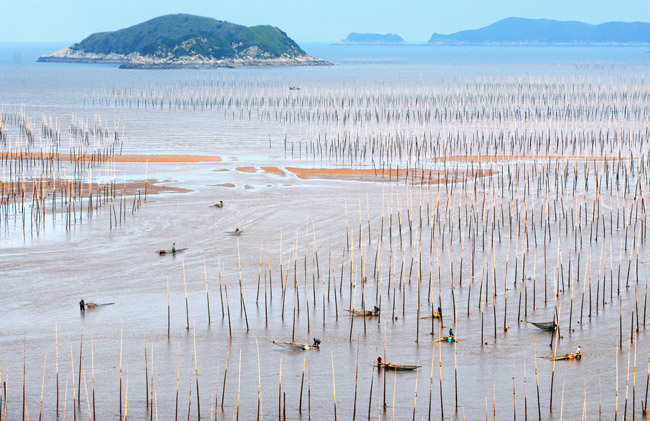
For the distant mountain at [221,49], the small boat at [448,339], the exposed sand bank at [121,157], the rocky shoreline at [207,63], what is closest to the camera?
the small boat at [448,339]

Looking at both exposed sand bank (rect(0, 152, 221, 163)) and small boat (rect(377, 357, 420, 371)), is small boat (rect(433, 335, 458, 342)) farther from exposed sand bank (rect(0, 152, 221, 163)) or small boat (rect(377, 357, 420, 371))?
exposed sand bank (rect(0, 152, 221, 163))

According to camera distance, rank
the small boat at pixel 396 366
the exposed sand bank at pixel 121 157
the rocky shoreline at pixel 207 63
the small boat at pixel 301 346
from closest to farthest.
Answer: the small boat at pixel 396 366 → the small boat at pixel 301 346 → the exposed sand bank at pixel 121 157 → the rocky shoreline at pixel 207 63

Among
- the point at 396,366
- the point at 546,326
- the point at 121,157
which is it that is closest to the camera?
the point at 396,366

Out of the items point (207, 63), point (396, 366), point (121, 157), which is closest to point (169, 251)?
point (396, 366)

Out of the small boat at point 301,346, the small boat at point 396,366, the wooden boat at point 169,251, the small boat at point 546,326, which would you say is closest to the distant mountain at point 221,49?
the wooden boat at point 169,251

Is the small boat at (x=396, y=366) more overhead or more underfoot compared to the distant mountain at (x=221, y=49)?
more underfoot

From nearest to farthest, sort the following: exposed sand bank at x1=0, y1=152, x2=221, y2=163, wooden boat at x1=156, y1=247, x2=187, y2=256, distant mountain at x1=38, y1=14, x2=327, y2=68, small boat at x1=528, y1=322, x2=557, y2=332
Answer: small boat at x1=528, y1=322, x2=557, y2=332
wooden boat at x1=156, y1=247, x2=187, y2=256
exposed sand bank at x1=0, y1=152, x2=221, y2=163
distant mountain at x1=38, y1=14, x2=327, y2=68

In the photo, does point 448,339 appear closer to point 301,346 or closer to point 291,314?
point 301,346

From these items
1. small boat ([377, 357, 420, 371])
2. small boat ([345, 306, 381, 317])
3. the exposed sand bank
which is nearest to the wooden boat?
small boat ([345, 306, 381, 317])

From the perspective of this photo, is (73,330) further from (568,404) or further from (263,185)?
(263,185)

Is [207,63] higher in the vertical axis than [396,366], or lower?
higher

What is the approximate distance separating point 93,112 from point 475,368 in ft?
180

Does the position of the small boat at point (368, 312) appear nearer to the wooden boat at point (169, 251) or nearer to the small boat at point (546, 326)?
the small boat at point (546, 326)

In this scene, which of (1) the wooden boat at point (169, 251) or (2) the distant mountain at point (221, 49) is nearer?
(1) the wooden boat at point (169, 251)
